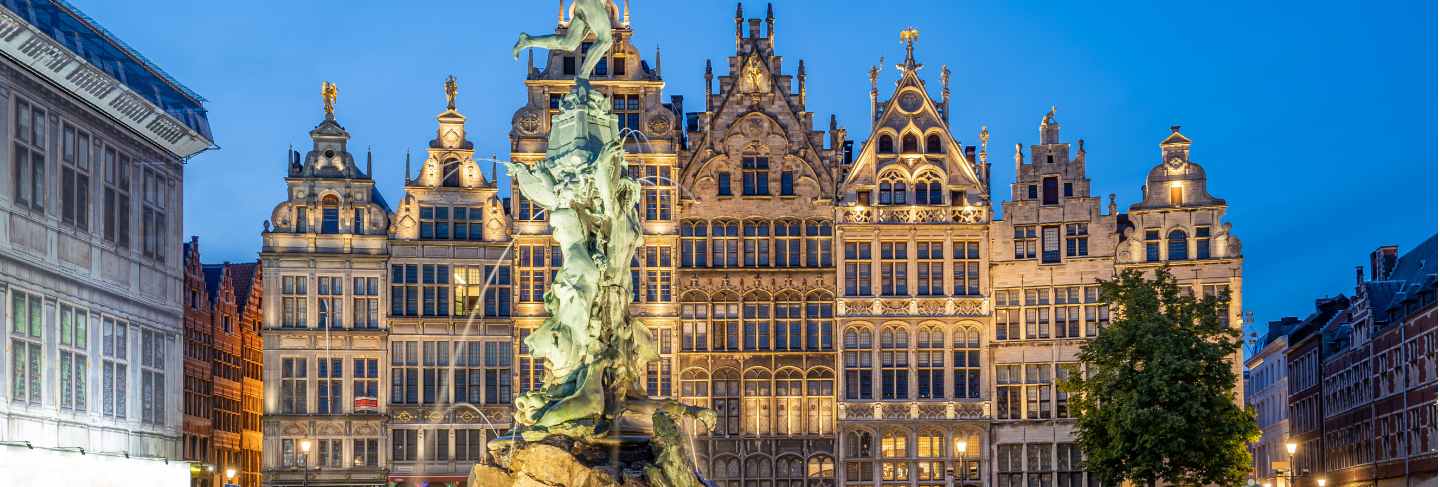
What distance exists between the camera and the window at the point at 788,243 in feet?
210

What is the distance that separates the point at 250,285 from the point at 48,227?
45.7 metres

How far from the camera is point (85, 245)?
4044 centimetres

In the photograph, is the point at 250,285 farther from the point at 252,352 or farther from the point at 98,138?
the point at 98,138

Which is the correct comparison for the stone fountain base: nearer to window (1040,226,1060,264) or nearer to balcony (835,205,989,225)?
balcony (835,205,989,225)

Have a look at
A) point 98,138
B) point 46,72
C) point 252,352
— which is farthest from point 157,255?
point 252,352

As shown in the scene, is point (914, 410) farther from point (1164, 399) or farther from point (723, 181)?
point (1164, 399)

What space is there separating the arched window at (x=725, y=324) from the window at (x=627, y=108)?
618 centimetres

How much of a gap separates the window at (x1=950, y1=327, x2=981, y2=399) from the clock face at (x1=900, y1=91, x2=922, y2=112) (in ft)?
23.5

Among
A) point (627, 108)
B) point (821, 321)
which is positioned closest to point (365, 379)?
point (627, 108)

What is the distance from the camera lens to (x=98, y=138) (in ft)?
136

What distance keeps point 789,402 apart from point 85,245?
2808 cm

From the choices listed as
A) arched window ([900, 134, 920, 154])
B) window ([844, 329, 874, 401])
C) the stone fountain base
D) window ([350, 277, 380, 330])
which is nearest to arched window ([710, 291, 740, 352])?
window ([844, 329, 874, 401])

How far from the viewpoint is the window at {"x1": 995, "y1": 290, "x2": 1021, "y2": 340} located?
211ft

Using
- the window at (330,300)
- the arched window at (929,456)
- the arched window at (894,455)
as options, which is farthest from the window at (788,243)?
the window at (330,300)
